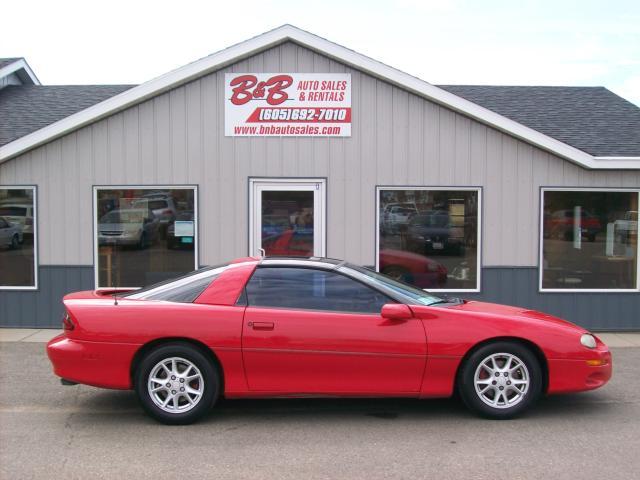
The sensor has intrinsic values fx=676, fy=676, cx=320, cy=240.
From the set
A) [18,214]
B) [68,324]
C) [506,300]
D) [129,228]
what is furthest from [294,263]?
[18,214]

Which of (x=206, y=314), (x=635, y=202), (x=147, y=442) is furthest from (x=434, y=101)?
(x=147, y=442)

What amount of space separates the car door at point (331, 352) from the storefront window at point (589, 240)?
17.9 feet

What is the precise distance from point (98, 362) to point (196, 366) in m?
0.83

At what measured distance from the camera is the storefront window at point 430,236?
10.4 m

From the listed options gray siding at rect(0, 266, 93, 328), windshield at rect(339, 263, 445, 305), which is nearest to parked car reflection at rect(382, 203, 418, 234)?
windshield at rect(339, 263, 445, 305)

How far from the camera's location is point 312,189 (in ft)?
33.8

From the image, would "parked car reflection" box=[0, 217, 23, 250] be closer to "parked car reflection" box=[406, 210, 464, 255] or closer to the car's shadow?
the car's shadow

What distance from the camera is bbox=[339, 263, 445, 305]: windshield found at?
605cm

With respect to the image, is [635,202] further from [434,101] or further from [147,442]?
[147,442]

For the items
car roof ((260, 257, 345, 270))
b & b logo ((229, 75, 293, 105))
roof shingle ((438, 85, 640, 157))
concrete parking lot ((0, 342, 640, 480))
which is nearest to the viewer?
concrete parking lot ((0, 342, 640, 480))

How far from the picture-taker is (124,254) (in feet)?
34.4

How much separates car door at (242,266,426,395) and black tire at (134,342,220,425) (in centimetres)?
32

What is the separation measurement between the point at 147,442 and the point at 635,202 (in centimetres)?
832

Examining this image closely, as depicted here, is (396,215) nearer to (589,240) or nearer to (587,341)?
(589,240)
